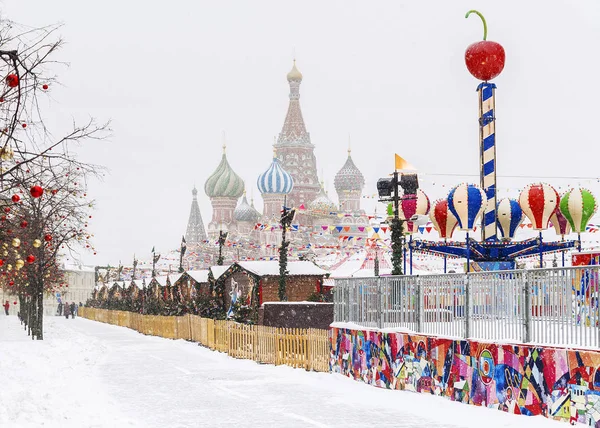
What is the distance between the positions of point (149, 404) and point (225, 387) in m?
3.12

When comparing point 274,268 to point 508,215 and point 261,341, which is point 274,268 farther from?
point 261,341

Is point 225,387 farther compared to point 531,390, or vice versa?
point 225,387

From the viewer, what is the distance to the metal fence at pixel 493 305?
11.8 m

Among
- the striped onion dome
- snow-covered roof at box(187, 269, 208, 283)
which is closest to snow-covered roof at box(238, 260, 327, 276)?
snow-covered roof at box(187, 269, 208, 283)

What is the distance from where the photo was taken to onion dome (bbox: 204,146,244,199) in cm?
15800

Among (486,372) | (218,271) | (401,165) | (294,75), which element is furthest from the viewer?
(294,75)

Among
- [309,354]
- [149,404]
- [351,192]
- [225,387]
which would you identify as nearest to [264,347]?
[309,354]

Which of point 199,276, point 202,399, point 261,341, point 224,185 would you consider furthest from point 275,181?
point 202,399

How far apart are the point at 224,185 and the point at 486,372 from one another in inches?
5746

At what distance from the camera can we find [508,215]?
31391 mm

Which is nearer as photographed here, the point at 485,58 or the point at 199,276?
the point at 485,58

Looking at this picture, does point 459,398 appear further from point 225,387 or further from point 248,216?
point 248,216

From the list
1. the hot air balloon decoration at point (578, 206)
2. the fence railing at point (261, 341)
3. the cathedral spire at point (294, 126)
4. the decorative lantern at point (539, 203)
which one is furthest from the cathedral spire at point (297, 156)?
the decorative lantern at point (539, 203)

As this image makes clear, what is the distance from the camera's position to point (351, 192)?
154 meters
